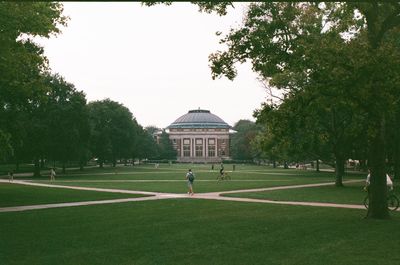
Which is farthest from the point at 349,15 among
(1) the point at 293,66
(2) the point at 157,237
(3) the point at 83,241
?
(3) the point at 83,241

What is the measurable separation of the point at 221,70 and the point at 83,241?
919 centimetres

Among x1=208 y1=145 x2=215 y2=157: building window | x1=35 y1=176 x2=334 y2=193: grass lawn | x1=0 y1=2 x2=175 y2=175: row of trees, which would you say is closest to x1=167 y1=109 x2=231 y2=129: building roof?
x1=208 y1=145 x2=215 y2=157: building window

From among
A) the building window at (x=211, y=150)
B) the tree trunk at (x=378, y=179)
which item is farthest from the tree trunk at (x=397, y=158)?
the building window at (x=211, y=150)

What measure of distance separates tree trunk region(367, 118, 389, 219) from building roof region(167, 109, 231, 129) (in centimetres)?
16351

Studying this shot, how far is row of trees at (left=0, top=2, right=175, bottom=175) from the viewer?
22.0 metres

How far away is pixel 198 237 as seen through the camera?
14445mm

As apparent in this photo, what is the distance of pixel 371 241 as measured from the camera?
13492 millimetres

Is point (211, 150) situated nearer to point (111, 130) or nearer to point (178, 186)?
point (111, 130)

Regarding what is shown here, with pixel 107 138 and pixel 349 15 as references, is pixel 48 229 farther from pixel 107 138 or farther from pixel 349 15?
pixel 107 138

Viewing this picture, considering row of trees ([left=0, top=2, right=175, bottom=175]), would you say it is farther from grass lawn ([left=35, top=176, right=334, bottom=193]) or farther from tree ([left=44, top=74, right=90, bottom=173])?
grass lawn ([left=35, top=176, right=334, bottom=193])

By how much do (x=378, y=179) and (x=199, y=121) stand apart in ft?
549

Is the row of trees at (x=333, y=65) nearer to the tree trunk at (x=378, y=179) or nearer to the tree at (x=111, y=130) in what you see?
the tree trunk at (x=378, y=179)

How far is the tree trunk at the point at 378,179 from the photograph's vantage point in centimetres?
1786

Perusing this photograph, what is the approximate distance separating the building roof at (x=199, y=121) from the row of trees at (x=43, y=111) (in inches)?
2070
